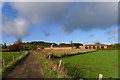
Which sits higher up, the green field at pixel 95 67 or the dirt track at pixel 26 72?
the dirt track at pixel 26 72

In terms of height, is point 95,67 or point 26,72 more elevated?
point 26,72

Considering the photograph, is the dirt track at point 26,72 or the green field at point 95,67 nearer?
the dirt track at point 26,72

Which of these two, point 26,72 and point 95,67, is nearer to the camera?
point 26,72

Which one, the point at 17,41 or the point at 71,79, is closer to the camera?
the point at 71,79

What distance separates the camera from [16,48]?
88.1 metres

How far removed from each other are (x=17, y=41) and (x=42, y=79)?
350ft

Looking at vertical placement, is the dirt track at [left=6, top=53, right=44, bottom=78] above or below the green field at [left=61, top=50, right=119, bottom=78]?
above

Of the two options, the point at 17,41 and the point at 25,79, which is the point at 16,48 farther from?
the point at 25,79

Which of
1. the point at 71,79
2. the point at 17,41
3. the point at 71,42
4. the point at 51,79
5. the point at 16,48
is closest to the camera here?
the point at 71,79

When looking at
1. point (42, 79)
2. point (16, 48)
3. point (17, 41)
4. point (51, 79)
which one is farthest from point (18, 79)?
point (17, 41)

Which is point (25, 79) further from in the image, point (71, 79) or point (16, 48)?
point (16, 48)

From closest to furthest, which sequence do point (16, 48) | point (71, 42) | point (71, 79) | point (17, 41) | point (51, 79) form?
1. point (71, 79)
2. point (51, 79)
3. point (16, 48)
4. point (17, 41)
5. point (71, 42)

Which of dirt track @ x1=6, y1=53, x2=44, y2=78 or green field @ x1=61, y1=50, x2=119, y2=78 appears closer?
dirt track @ x1=6, y1=53, x2=44, y2=78

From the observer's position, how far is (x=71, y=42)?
120 meters
